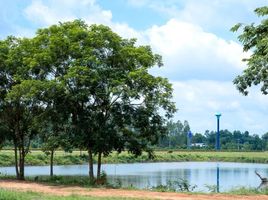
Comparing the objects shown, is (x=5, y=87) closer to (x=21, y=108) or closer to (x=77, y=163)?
(x=21, y=108)

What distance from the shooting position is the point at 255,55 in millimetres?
16984

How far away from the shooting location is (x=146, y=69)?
2583cm

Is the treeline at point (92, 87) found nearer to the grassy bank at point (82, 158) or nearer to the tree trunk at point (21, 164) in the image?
the tree trunk at point (21, 164)

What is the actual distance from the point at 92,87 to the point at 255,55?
9833 millimetres

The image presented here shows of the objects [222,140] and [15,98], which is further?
[222,140]

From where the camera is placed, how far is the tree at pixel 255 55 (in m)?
15.9

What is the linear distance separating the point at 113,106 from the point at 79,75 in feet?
8.89

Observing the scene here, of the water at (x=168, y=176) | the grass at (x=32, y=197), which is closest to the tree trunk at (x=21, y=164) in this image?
the water at (x=168, y=176)

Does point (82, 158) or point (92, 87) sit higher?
point (92, 87)

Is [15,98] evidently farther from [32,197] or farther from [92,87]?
[32,197]

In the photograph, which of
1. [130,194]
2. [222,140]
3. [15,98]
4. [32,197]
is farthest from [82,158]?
[222,140]

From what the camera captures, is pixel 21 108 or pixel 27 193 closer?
pixel 27 193

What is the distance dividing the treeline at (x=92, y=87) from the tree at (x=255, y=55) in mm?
8101

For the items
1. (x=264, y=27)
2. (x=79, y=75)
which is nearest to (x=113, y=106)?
(x=79, y=75)
